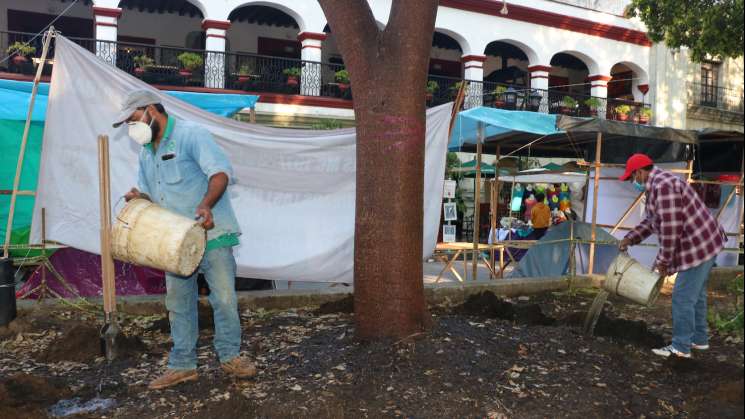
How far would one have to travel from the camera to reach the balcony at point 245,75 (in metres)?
15.7

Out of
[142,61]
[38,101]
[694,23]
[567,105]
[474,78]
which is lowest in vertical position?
[38,101]

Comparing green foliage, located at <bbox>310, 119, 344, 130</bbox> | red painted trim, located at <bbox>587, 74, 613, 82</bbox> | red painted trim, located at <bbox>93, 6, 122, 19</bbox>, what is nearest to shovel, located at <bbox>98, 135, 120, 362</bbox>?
green foliage, located at <bbox>310, 119, 344, 130</bbox>

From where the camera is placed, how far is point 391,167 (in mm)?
4215

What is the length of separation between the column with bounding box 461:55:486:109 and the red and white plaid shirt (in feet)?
49.1

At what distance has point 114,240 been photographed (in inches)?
148

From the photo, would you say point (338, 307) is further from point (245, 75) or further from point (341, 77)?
point (341, 77)

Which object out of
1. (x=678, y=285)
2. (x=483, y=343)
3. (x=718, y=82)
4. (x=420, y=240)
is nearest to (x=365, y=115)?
(x=420, y=240)

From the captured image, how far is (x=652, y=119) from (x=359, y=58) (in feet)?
66.9

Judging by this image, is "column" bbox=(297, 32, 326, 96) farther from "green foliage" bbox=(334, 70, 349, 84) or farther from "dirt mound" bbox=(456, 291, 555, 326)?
"dirt mound" bbox=(456, 291, 555, 326)

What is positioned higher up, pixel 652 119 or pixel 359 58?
pixel 652 119

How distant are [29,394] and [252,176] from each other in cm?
307

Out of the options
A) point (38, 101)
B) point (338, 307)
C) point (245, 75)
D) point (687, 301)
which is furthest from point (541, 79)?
point (687, 301)

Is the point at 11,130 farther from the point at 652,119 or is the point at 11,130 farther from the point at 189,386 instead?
the point at 652,119

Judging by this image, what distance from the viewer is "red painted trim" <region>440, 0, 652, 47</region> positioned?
19.4 metres
